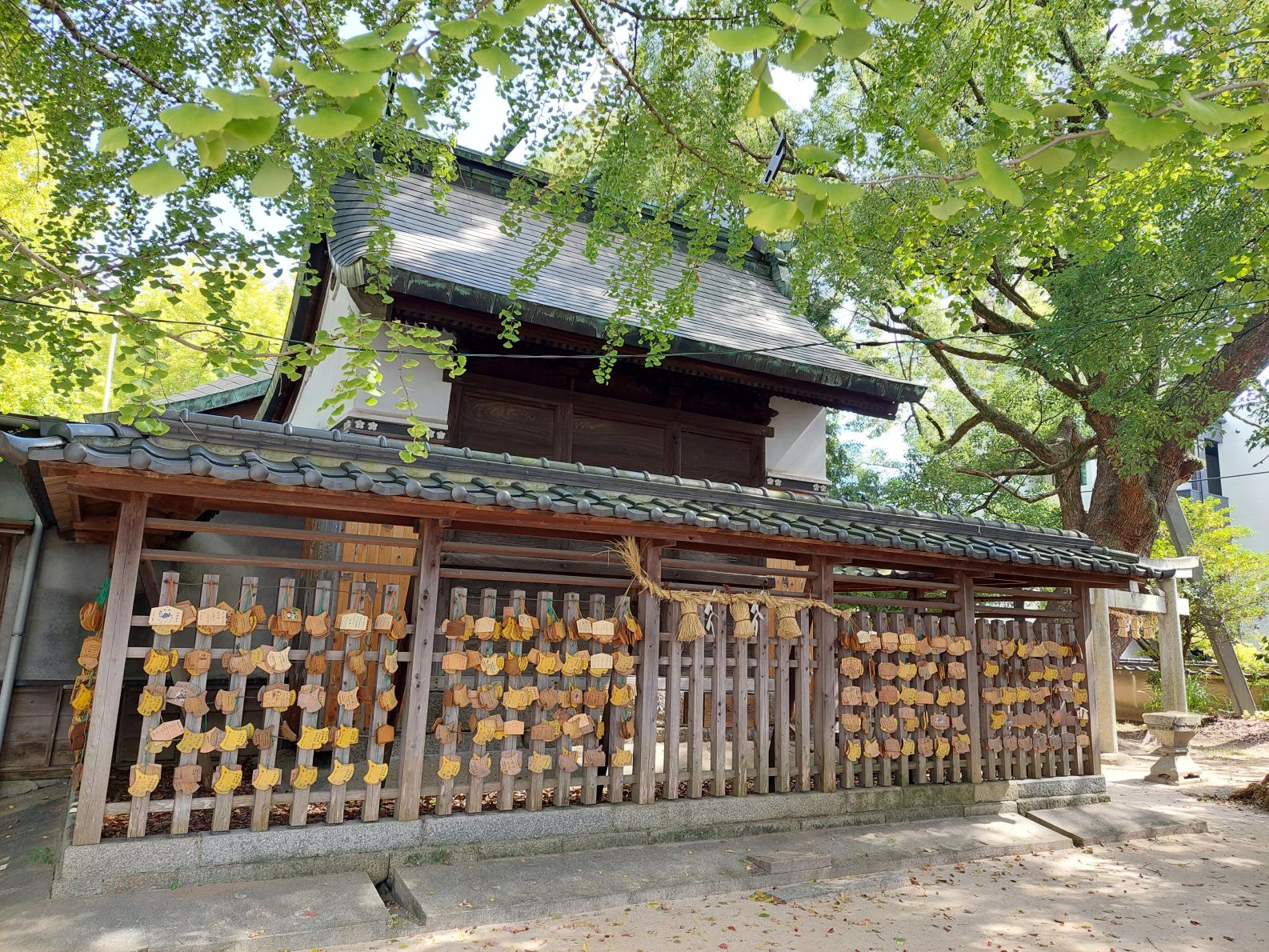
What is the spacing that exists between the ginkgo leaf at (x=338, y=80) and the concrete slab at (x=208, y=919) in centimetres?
407

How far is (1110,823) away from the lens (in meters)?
7.63

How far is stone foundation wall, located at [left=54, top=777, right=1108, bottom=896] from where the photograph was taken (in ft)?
15.0

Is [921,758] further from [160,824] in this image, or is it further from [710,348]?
[160,824]

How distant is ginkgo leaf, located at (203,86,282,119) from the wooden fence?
336 centimetres

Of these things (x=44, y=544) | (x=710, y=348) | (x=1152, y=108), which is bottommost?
(x=44, y=544)

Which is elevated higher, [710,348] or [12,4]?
[12,4]

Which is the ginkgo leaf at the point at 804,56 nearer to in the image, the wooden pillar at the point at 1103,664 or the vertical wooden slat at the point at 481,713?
the vertical wooden slat at the point at 481,713

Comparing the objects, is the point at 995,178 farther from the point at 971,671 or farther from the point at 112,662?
the point at 971,671

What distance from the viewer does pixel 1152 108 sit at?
365 centimetres

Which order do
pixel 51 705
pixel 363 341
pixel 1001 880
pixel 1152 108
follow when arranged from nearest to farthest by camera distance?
pixel 1152 108 → pixel 363 341 → pixel 1001 880 → pixel 51 705

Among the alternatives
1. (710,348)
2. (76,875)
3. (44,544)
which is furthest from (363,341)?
(44,544)

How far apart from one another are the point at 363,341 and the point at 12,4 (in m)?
4.07

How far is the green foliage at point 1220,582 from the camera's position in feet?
51.8

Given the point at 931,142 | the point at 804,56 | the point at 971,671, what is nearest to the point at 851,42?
the point at 804,56
